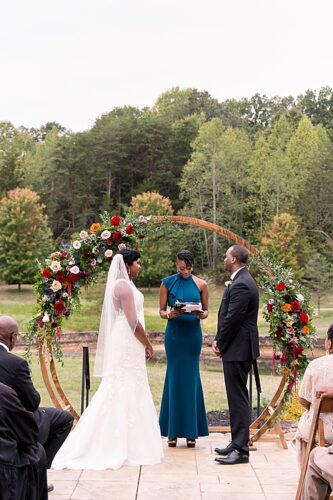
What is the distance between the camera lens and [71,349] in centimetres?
3475

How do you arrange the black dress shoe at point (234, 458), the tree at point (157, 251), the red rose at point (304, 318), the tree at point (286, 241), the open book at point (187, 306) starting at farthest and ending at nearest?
the tree at point (286, 241) < the tree at point (157, 251) < the red rose at point (304, 318) < the open book at point (187, 306) < the black dress shoe at point (234, 458)

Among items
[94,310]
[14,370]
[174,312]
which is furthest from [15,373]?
[94,310]

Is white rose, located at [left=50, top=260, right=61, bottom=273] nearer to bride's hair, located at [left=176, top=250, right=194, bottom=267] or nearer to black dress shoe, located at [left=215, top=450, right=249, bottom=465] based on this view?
bride's hair, located at [left=176, top=250, right=194, bottom=267]

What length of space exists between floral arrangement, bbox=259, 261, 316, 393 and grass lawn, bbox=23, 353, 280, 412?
29.9 ft

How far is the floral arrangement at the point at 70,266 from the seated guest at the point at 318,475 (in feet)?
12.3

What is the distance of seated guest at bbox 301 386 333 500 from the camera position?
509 centimetres

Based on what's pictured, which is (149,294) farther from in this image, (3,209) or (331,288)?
(3,209)

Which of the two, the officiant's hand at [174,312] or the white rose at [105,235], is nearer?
the officiant's hand at [174,312]

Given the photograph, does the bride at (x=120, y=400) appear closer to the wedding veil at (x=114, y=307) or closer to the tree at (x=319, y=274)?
the wedding veil at (x=114, y=307)

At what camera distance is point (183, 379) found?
789cm

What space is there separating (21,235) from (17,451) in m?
47.2

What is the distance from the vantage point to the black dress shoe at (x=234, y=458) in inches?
281

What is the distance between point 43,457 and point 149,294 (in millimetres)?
37474

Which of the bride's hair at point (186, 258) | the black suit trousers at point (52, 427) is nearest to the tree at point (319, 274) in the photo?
the bride's hair at point (186, 258)
